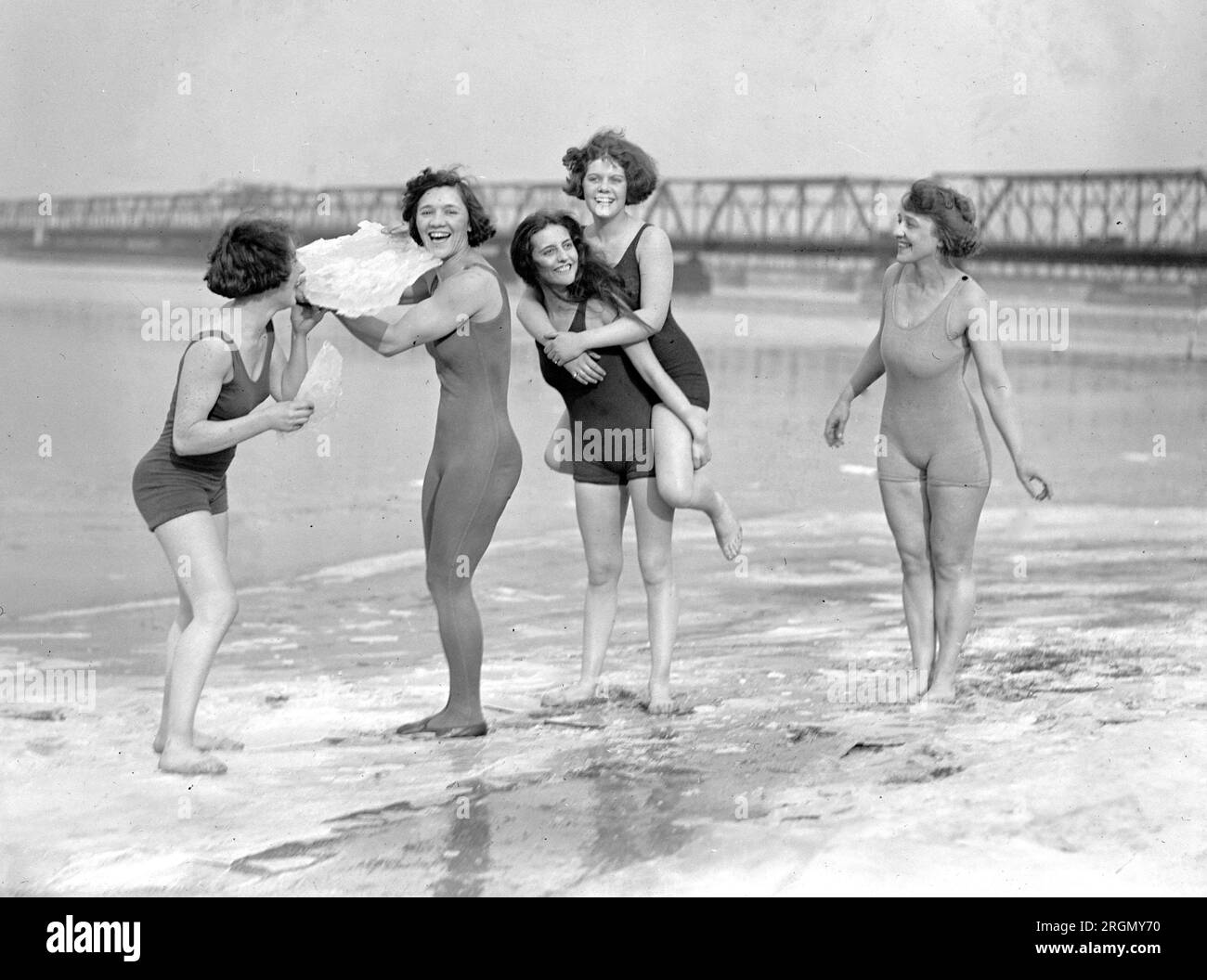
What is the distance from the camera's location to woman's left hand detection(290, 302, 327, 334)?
3.71 meters

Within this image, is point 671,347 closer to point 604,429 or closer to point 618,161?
point 604,429

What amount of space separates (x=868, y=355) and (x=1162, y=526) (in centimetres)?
435

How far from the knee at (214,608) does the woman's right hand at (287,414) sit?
0.40 m

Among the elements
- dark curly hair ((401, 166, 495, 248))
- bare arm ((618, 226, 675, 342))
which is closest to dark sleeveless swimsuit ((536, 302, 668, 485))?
bare arm ((618, 226, 675, 342))

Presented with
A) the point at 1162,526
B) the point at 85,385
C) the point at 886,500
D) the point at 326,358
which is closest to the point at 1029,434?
the point at 1162,526

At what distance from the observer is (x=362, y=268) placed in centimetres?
384

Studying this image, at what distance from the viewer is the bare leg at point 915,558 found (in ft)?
13.9

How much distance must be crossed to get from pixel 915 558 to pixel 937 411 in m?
0.40

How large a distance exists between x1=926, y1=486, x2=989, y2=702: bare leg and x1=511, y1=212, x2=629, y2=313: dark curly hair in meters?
0.99

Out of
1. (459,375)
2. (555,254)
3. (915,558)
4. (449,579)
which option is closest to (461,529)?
(449,579)

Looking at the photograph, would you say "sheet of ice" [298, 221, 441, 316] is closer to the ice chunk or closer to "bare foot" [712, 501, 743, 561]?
the ice chunk

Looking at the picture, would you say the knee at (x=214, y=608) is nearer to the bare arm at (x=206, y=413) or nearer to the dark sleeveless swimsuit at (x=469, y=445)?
the bare arm at (x=206, y=413)

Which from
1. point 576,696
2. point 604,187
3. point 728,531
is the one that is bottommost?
point 576,696

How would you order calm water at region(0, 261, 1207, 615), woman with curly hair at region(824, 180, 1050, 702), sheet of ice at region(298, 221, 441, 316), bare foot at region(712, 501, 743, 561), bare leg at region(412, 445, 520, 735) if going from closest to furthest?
sheet of ice at region(298, 221, 441, 316)
bare leg at region(412, 445, 520, 735)
woman with curly hair at region(824, 180, 1050, 702)
bare foot at region(712, 501, 743, 561)
calm water at region(0, 261, 1207, 615)
